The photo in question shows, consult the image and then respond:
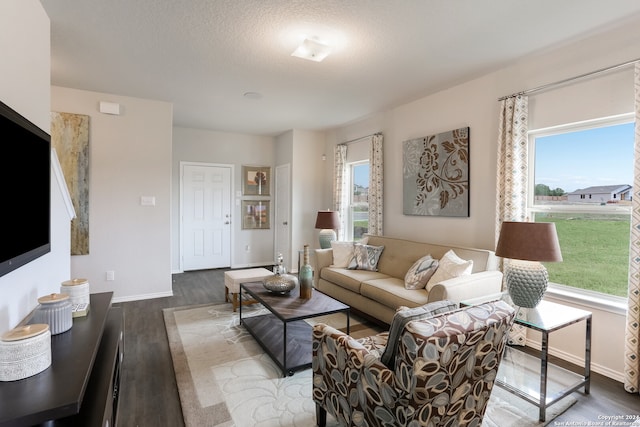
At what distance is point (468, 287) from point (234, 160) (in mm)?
4893

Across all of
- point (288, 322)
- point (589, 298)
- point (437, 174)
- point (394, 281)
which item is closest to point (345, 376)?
point (288, 322)

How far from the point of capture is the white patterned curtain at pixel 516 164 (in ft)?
9.55

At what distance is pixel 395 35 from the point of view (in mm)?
2584

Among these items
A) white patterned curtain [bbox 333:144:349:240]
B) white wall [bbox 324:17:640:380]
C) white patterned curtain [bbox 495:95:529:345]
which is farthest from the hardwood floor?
white patterned curtain [bbox 333:144:349:240]

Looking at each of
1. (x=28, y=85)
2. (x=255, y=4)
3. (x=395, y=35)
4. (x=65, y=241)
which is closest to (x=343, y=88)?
(x=395, y=35)

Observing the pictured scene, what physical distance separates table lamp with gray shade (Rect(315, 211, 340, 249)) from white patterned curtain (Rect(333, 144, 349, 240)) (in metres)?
0.40

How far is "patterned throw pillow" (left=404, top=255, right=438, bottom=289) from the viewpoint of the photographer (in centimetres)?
314

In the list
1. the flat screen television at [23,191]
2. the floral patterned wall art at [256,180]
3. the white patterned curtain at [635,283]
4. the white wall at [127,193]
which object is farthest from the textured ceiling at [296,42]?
the floral patterned wall art at [256,180]

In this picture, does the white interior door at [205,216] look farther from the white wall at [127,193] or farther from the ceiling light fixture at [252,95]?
the ceiling light fixture at [252,95]

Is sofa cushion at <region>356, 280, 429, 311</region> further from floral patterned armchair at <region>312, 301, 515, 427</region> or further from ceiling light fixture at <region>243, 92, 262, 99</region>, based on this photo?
ceiling light fixture at <region>243, 92, 262, 99</region>

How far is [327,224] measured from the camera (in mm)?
4996

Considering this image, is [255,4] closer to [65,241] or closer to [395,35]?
[395,35]

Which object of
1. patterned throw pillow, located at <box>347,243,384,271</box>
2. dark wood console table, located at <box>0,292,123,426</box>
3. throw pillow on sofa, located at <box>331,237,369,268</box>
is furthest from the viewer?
throw pillow on sofa, located at <box>331,237,369,268</box>

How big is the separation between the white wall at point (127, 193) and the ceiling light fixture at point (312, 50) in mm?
2423
